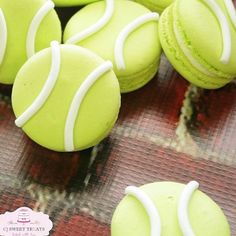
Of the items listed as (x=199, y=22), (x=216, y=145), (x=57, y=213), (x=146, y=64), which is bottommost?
(x=57, y=213)

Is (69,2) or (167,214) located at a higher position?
(69,2)

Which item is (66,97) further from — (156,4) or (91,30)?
(156,4)

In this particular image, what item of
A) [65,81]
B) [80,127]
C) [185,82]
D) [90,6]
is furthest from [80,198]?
[90,6]

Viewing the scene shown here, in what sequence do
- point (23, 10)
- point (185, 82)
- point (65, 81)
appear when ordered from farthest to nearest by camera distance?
point (185, 82), point (23, 10), point (65, 81)

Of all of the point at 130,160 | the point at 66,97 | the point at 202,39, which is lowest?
the point at 130,160

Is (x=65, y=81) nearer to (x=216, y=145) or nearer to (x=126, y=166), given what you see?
(x=126, y=166)

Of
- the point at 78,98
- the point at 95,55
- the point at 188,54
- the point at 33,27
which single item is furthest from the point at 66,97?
the point at 188,54

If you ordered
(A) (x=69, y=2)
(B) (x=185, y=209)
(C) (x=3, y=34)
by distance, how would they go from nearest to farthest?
(B) (x=185, y=209)
(C) (x=3, y=34)
(A) (x=69, y=2)
